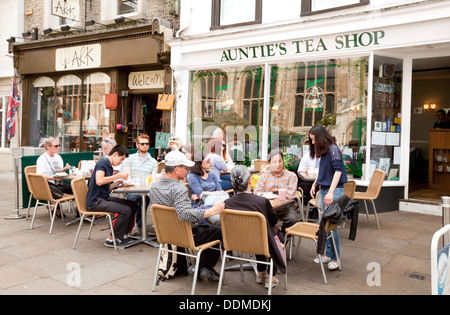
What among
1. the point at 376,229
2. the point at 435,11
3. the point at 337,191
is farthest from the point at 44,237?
the point at 435,11

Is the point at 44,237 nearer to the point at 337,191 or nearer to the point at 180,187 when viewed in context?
the point at 180,187

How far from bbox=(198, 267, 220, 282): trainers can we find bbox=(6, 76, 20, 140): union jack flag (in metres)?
12.7

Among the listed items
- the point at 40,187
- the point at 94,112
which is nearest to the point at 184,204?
the point at 40,187

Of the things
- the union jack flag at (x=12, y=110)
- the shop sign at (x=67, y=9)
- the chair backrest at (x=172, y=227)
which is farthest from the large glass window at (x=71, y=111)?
the chair backrest at (x=172, y=227)

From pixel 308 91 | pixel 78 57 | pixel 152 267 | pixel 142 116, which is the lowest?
pixel 152 267

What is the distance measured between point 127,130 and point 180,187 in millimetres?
8671

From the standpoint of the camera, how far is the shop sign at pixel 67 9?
11706mm

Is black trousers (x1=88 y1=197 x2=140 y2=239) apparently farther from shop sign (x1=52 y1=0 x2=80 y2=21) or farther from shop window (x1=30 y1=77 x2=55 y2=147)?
shop window (x1=30 y1=77 x2=55 y2=147)

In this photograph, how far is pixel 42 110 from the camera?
1455 cm

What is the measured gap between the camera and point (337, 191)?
5145 millimetres

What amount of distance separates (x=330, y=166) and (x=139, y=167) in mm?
3160

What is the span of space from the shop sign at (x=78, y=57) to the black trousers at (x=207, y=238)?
9.18m

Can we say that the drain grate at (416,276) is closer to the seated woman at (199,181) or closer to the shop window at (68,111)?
the seated woman at (199,181)

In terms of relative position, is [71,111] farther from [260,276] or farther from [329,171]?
[260,276]
